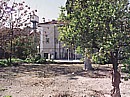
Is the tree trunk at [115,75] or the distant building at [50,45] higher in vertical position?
the distant building at [50,45]

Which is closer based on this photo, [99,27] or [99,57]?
[99,27]

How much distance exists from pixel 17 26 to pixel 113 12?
43.9 ft

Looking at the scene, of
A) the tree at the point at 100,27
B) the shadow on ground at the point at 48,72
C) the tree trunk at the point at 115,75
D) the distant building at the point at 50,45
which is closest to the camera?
the tree at the point at 100,27

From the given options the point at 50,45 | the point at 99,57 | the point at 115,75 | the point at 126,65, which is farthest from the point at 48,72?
the point at 50,45

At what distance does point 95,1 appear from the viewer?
3.83 metres

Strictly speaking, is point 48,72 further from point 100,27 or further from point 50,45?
point 50,45

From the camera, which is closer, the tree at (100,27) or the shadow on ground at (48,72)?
the tree at (100,27)

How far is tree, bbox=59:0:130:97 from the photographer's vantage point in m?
3.61

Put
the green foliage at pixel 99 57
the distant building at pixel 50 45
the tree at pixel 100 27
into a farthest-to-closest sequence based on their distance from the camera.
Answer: the distant building at pixel 50 45 → the green foliage at pixel 99 57 → the tree at pixel 100 27

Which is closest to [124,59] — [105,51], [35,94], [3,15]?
[105,51]

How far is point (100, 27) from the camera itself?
3.71 meters

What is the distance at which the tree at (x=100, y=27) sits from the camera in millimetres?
3611

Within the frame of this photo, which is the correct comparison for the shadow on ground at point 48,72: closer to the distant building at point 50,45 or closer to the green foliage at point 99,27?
the green foliage at point 99,27

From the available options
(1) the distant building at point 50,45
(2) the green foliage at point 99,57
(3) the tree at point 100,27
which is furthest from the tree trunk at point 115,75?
(1) the distant building at point 50,45
